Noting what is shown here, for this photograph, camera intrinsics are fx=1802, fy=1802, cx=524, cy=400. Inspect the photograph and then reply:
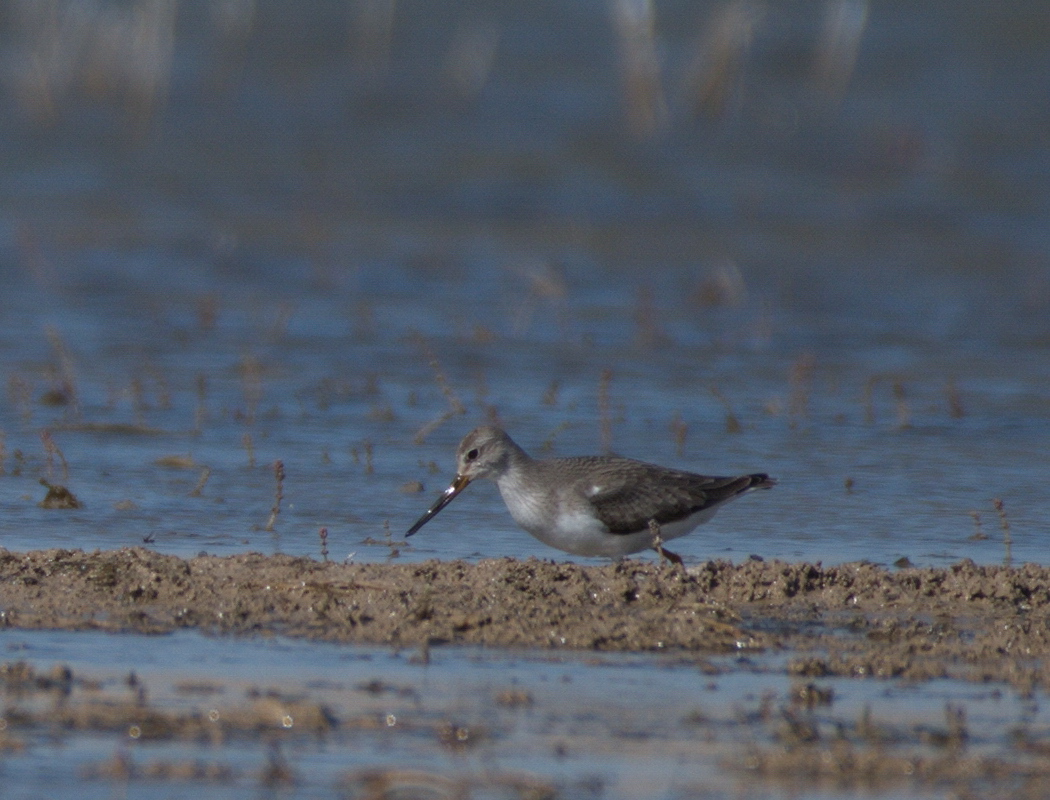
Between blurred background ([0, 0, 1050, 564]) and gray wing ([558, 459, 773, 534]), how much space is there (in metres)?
0.26

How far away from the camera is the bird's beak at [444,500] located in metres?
7.43

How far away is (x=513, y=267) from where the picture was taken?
14359mm

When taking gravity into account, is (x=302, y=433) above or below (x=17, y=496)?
above

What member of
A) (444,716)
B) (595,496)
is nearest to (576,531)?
(595,496)

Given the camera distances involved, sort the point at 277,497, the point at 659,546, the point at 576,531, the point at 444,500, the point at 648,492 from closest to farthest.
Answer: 1. the point at 659,546
2. the point at 576,531
3. the point at 648,492
4. the point at 277,497
5. the point at 444,500

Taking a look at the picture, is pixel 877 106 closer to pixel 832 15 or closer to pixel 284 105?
pixel 832 15

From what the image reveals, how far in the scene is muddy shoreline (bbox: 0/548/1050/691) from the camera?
559 cm

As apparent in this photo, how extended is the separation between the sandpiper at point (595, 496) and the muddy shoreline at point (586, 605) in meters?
0.57

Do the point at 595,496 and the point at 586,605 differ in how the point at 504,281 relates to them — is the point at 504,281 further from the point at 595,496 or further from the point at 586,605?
the point at 586,605

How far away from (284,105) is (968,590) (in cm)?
1649

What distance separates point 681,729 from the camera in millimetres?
4691

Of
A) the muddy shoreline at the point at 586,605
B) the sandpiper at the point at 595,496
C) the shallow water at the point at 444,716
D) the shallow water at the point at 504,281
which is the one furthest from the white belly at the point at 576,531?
the shallow water at the point at 444,716

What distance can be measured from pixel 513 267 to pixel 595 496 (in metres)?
7.32

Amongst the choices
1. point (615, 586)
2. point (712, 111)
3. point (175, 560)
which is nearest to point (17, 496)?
point (175, 560)
